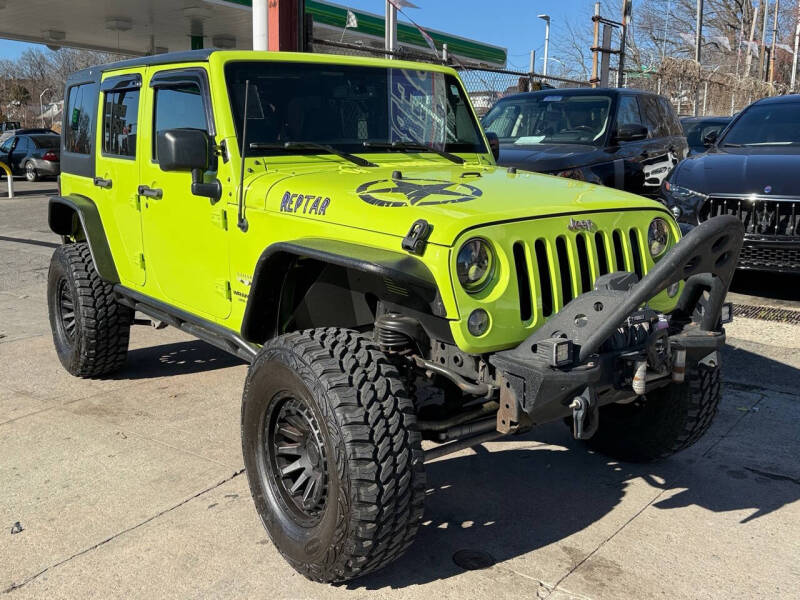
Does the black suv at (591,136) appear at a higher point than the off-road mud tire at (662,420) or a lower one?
higher

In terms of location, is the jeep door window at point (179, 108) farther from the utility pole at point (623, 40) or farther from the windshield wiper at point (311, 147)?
the utility pole at point (623, 40)

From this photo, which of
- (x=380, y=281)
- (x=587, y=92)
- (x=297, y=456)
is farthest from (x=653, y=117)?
(x=297, y=456)

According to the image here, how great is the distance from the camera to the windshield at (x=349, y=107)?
3881 millimetres

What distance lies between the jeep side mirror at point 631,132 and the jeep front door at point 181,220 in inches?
196

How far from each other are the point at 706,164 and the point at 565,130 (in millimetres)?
1715

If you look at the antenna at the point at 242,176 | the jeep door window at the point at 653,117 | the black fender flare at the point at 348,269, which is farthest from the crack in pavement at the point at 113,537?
the jeep door window at the point at 653,117

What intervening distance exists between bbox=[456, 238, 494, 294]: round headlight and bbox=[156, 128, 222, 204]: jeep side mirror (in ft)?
4.91

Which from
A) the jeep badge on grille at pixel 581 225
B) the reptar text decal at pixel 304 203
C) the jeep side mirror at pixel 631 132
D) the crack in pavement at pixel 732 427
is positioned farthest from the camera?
the jeep side mirror at pixel 631 132

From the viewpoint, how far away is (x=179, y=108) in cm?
420

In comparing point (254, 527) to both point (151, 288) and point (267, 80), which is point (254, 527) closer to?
point (151, 288)

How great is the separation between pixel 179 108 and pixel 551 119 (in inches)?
212

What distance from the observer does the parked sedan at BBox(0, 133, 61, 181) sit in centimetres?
2091

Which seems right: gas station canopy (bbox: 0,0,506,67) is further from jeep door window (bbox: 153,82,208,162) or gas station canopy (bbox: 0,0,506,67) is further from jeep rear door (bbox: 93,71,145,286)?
jeep door window (bbox: 153,82,208,162)

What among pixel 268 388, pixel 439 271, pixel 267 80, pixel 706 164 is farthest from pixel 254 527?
pixel 706 164
